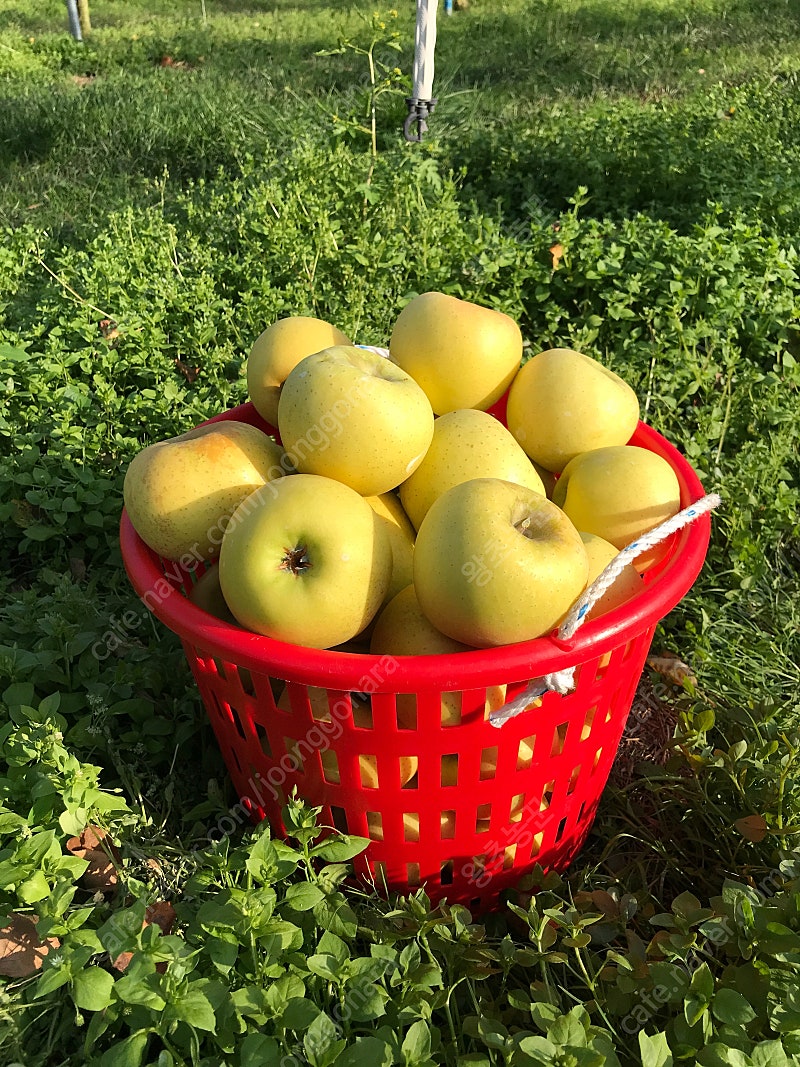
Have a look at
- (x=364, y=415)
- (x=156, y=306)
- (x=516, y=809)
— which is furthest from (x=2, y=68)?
(x=516, y=809)

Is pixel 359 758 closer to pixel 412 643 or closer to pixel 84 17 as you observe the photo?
pixel 412 643

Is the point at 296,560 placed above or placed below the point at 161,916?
above

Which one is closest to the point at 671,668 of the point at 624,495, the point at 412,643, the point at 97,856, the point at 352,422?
the point at 624,495

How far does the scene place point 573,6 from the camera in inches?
412

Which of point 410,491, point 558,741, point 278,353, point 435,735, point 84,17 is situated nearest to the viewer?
point 435,735

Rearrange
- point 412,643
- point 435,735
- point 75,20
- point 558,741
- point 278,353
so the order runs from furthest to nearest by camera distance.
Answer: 1. point 75,20
2. point 278,353
3. point 558,741
4. point 412,643
5. point 435,735

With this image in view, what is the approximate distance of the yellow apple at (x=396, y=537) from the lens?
1793mm

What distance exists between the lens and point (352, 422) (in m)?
1.69

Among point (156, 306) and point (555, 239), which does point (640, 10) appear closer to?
point (555, 239)

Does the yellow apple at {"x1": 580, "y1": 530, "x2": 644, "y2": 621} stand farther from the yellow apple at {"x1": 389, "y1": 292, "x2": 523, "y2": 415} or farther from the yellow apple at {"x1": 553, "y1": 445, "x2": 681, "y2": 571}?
the yellow apple at {"x1": 389, "y1": 292, "x2": 523, "y2": 415}

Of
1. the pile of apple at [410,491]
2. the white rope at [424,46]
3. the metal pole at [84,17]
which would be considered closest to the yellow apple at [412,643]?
the pile of apple at [410,491]

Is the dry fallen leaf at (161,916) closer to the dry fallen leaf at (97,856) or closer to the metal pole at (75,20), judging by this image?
the dry fallen leaf at (97,856)

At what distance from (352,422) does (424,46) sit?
11.1ft

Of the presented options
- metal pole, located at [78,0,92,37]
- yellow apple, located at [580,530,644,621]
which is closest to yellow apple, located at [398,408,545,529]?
yellow apple, located at [580,530,644,621]
